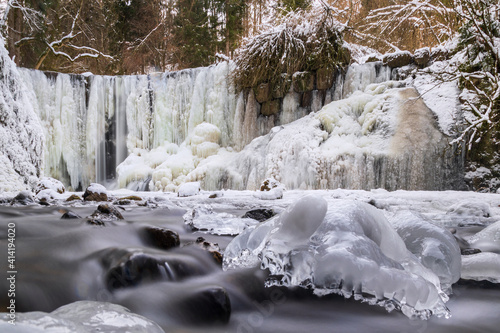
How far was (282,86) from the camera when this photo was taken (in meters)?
8.32

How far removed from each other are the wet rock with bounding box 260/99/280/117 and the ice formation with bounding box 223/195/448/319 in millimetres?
7182

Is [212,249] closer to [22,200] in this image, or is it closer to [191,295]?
[191,295]

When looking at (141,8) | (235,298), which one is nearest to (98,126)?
(141,8)

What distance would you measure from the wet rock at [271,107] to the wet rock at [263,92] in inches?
4.5

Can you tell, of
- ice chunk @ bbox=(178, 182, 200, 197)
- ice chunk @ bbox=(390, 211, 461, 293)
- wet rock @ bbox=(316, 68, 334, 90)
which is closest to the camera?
ice chunk @ bbox=(390, 211, 461, 293)

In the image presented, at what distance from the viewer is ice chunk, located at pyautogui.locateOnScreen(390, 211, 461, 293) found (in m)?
1.26

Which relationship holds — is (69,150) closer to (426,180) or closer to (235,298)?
(426,180)

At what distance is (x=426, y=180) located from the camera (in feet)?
18.5

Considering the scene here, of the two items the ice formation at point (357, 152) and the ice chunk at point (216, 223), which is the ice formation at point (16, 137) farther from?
the ice chunk at point (216, 223)

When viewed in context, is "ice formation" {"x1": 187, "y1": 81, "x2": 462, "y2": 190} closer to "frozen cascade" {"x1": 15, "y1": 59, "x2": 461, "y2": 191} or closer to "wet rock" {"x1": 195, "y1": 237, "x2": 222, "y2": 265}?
"frozen cascade" {"x1": 15, "y1": 59, "x2": 461, "y2": 191}

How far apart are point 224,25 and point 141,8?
369cm

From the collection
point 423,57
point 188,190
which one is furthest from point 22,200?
point 423,57

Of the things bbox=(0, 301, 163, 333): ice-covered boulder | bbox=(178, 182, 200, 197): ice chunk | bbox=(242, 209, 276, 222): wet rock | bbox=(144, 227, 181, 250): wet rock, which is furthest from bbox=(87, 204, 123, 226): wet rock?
bbox=(178, 182, 200, 197): ice chunk

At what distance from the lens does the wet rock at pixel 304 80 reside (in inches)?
320
